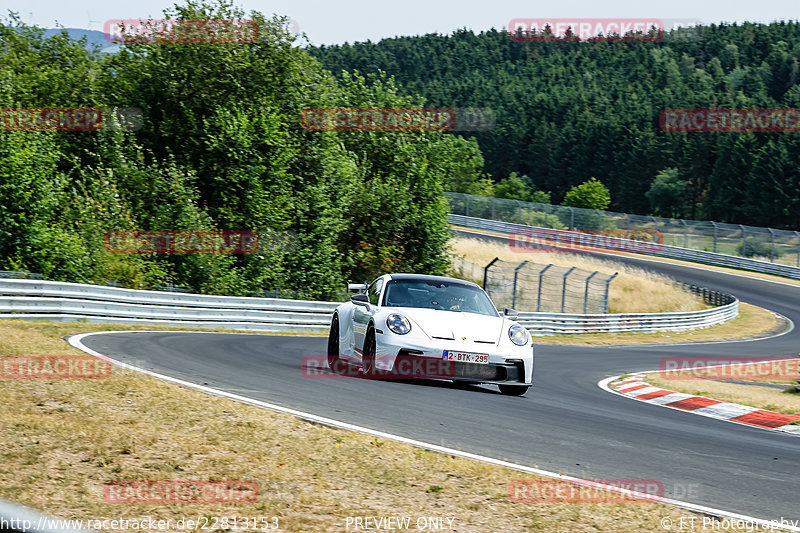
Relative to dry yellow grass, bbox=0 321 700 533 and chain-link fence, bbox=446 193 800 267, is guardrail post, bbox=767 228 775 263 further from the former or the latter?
dry yellow grass, bbox=0 321 700 533

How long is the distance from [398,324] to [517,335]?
1.49 meters

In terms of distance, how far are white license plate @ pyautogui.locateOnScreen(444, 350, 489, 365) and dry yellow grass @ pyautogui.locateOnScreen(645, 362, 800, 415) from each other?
5.10 meters

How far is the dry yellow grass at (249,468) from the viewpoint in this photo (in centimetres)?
467

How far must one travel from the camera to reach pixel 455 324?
33.5 feet

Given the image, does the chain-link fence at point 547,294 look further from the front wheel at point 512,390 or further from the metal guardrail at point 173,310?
the front wheel at point 512,390

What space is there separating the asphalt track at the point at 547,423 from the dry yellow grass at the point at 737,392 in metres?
1.83

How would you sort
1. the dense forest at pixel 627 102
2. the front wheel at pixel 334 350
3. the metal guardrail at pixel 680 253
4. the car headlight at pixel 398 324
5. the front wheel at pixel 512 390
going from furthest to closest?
1. the dense forest at pixel 627 102
2. the metal guardrail at pixel 680 253
3. the front wheel at pixel 334 350
4. the front wheel at pixel 512 390
5. the car headlight at pixel 398 324

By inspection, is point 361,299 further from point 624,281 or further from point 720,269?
point 720,269

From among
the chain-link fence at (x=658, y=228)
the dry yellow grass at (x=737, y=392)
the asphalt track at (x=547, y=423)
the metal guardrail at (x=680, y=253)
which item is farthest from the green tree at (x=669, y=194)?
the asphalt track at (x=547, y=423)

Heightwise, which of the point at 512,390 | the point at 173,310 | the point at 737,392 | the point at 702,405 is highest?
the point at 512,390

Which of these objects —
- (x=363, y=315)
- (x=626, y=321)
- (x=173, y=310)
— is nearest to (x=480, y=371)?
(x=363, y=315)

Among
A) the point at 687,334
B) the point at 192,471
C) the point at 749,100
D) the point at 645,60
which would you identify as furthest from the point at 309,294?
the point at 645,60

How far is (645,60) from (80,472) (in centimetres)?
16263

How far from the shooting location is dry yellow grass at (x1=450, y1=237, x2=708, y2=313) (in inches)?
1564
